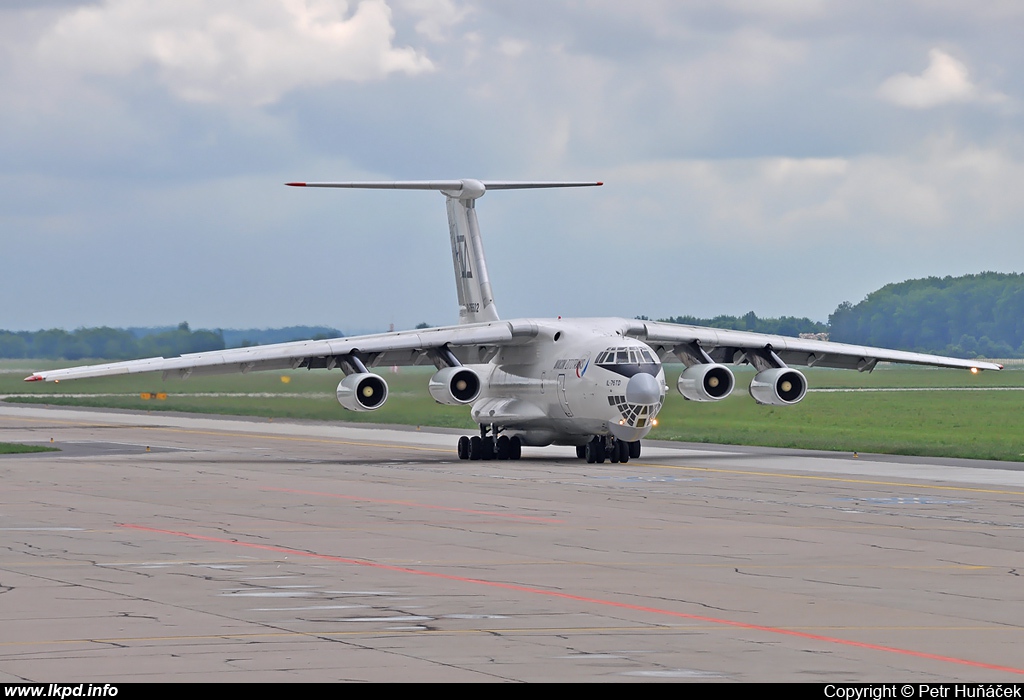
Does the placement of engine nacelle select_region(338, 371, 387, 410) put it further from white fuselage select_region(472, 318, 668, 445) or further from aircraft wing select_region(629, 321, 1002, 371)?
aircraft wing select_region(629, 321, 1002, 371)

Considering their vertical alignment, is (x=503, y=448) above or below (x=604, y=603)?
above

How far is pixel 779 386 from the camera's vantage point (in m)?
35.5

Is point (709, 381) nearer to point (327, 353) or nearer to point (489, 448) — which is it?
point (489, 448)

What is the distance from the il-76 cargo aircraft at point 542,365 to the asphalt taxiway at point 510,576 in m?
2.80

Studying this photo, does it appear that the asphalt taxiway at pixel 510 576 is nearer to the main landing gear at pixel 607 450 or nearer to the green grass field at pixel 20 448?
the main landing gear at pixel 607 450

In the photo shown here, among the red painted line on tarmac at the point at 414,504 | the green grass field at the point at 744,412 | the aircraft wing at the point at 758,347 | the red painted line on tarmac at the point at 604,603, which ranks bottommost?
the red painted line on tarmac at the point at 604,603

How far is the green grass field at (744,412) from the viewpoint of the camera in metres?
40.5

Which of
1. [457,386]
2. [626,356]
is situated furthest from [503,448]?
[626,356]

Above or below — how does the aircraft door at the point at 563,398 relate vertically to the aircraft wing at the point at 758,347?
below

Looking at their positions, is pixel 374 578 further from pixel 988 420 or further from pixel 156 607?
pixel 988 420

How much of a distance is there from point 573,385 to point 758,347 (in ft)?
20.0

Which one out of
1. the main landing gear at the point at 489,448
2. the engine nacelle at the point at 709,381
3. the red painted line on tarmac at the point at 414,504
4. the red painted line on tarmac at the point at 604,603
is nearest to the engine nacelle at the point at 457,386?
the main landing gear at the point at 489,448

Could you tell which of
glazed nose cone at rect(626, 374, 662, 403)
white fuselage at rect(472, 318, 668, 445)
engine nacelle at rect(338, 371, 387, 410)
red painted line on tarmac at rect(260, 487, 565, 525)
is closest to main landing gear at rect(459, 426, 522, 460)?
white fuselage at rect(472, 318, 668, 445)
